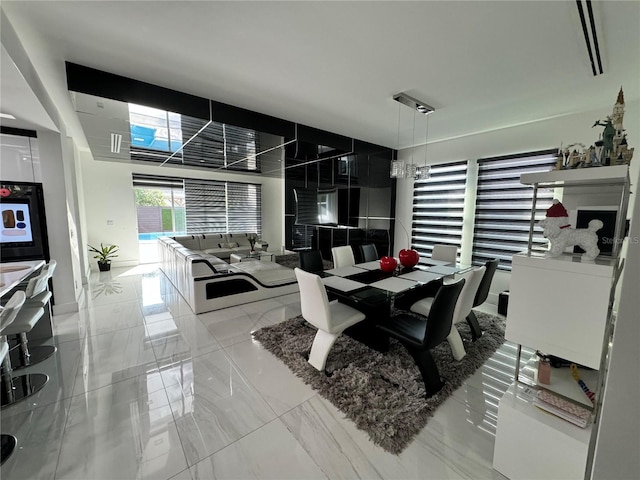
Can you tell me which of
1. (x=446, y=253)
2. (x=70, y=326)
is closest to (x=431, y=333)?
(x=446, y=253)

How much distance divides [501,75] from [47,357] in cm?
529

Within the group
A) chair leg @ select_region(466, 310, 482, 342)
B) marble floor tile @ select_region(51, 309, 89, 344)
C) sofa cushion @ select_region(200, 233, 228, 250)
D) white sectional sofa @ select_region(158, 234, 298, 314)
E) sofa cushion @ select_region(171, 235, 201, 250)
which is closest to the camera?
marble floor tile @ select_region(51, 309, 89, 344)

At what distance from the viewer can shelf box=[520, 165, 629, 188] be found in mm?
1149

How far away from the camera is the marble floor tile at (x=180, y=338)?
A: 8.70ft

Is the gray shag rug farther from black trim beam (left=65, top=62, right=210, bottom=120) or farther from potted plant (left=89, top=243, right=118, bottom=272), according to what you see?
potted plant (left=89, top=243, right=118, bottom=272)

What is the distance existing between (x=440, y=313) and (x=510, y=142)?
3.66 m

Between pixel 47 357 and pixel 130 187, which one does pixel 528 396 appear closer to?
pixel 47 357

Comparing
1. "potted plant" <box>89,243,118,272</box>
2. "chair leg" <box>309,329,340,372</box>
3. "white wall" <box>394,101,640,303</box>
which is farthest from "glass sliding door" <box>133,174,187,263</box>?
"chair leg" <box>309,329,340,372</box>

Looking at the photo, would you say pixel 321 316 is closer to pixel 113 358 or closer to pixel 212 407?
pixel 212 407

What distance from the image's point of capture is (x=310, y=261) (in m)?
3.79

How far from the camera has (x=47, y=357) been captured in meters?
2.49

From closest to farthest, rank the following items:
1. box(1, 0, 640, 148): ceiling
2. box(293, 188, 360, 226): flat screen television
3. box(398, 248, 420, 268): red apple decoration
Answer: box(1, 0, 640, 148): ceiling → box(398, 248, 420, 268): red apple decoration → box(293, 188, 360, 226): flat screen television

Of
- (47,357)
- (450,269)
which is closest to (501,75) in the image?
(450,269)

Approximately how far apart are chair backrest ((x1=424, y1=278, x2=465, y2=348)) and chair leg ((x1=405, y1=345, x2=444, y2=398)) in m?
0.15
